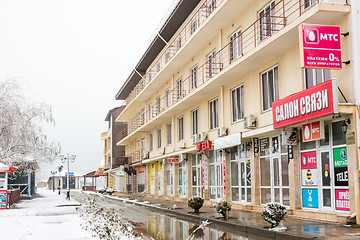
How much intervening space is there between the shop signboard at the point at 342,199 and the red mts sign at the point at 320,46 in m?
3.96

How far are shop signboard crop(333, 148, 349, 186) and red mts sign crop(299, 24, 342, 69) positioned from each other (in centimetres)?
276

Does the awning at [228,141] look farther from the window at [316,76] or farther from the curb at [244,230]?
the window at [316,76]

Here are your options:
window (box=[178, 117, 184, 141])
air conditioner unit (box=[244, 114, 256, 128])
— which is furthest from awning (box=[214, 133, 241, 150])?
window (box=[178, 117, 184, 141])

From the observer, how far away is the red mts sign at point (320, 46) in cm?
1285

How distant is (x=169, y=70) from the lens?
31.6 metres

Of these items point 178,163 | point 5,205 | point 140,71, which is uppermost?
point 140,71

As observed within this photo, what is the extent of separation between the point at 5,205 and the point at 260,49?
16762 millimetres

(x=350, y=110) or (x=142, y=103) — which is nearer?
(x=350, y=110)

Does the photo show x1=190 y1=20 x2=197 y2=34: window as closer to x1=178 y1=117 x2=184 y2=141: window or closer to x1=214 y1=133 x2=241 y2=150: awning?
x1=178 y1=117 x2=184 y2=141: window

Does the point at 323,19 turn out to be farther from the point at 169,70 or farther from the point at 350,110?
the point at 169,70

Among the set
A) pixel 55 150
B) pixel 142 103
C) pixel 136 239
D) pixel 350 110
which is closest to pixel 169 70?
pixel 55 150

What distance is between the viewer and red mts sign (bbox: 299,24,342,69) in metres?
12.9

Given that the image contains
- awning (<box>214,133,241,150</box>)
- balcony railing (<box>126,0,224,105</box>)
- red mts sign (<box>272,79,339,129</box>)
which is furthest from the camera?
balcony railing (<box>126,0,224,105</box>)

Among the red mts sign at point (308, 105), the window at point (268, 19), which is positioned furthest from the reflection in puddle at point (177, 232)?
the window at point (268, 19)
